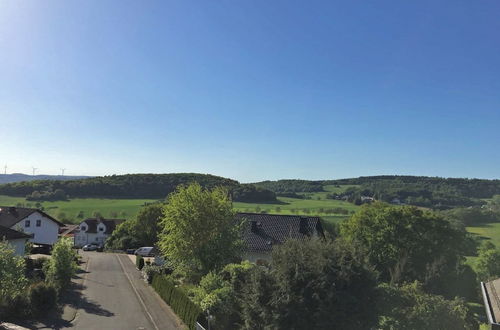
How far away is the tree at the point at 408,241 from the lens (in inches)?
1873

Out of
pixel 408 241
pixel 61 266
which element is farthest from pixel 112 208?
pixel 408 241

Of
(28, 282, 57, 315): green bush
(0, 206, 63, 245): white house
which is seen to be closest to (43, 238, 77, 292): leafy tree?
(28, 282, 57, 315): green bush

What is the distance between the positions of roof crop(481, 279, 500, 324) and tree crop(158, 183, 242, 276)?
1678 cm

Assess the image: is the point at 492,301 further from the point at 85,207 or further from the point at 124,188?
the point at 124,188

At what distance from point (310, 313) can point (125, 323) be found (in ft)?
40.1

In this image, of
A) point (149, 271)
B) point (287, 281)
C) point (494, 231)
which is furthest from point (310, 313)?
point (494, 231)

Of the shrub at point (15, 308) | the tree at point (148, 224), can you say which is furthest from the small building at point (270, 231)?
the tree at point (148, 224)

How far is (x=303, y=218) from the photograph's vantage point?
47562 mm

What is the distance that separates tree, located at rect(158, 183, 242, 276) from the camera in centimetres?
3012

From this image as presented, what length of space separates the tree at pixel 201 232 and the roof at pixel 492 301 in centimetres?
1678

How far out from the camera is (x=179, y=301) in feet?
81.9

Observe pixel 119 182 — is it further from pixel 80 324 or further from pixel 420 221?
pixel 80 324

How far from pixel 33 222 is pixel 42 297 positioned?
132 feet

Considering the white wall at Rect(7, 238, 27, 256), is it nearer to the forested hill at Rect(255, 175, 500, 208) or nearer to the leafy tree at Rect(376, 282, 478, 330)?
the leafy tree at Rect(376, 282, 478, 330)
